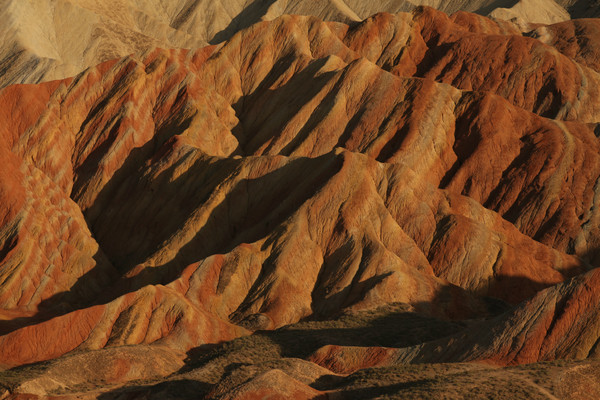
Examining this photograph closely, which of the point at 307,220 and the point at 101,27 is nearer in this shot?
the point at 307,220

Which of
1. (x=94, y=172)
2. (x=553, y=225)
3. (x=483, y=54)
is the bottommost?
(x=553, y=225)

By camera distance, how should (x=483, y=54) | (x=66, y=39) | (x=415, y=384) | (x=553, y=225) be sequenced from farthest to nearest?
(x=66, y=39) → (x=483, y=54) → (x=553, y=225) → (x=415, y=384)

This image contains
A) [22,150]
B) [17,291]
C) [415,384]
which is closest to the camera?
[415,384]

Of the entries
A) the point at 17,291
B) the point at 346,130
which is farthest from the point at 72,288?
the point at 346,130

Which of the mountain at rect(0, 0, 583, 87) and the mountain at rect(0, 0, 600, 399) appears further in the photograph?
the mountain at rect(0, 0, 583, 87)

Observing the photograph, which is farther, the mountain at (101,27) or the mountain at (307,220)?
the mountain at (101,27)

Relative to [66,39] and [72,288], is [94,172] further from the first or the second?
[66,39]

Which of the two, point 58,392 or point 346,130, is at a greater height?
point 58,392

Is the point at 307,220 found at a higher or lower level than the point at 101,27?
lower
